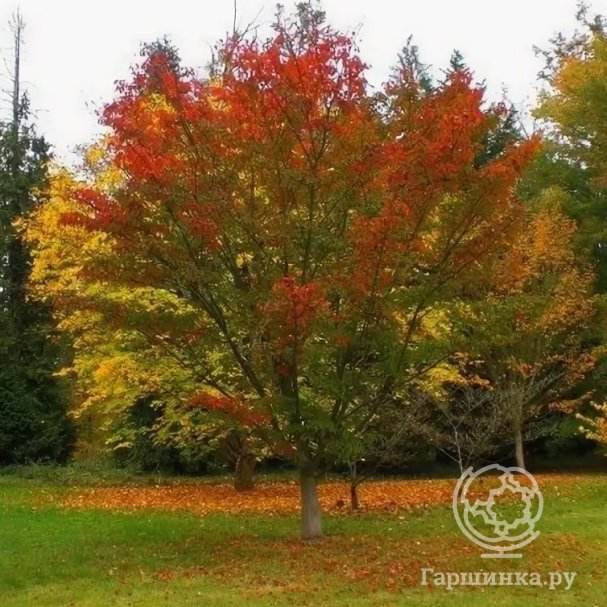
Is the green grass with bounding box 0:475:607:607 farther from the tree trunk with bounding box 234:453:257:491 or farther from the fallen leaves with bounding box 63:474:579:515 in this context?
the tree trunk with bounding box 234:453:257:491

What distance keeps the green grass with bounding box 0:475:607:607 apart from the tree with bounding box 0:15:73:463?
10.9 m

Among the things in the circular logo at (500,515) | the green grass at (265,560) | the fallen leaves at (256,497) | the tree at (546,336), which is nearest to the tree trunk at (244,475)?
the fallen leaves at (256,497)

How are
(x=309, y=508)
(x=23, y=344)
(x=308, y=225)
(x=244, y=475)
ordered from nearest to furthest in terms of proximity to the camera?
(x=308, y=225) → (x=309, y=508) → (x=244, y=475) → (x=23, y=344)

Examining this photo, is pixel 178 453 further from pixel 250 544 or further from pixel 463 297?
pixel 463 297

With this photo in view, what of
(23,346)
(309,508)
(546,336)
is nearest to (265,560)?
(309,508)

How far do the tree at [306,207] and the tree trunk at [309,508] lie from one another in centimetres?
79

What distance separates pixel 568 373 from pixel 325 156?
14.5 meters

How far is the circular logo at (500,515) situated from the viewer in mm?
9648

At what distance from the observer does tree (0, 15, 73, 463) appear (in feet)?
79.0

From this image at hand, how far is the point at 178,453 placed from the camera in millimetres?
23969

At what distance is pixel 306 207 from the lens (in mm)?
9328

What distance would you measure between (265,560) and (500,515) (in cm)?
448

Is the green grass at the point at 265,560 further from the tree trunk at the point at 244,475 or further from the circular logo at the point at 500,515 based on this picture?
the tree trunk at the point at 244,475

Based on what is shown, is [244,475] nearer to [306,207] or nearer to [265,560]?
[265,560]
